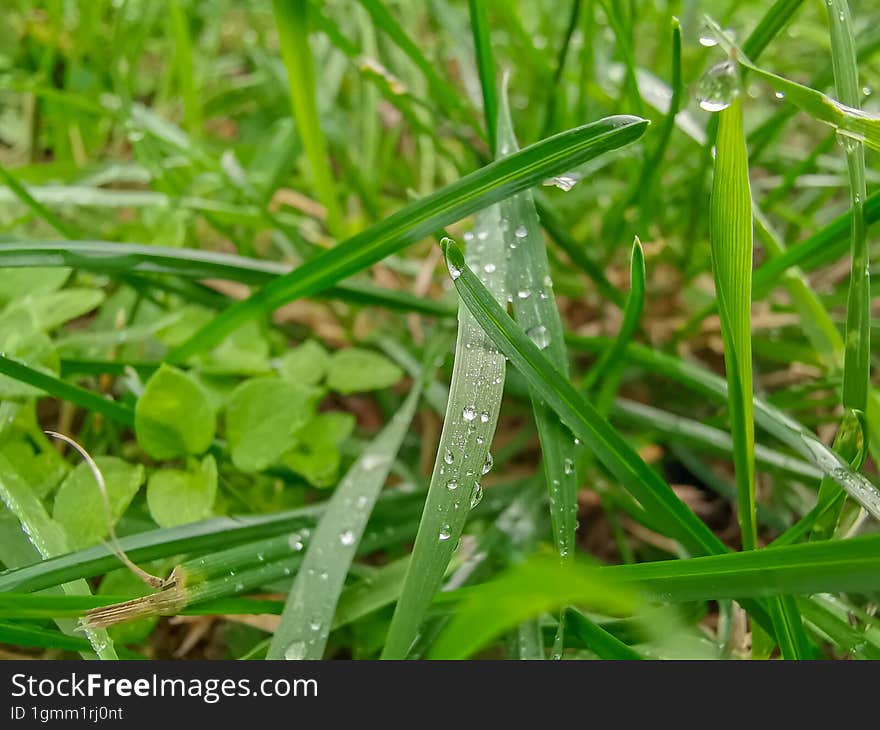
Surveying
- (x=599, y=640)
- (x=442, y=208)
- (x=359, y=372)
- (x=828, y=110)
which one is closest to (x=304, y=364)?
(x=359, y=372)

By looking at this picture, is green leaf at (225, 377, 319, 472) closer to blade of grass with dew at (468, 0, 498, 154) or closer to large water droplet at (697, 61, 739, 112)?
blade of grass with dew at (468, 0, 498, 154)

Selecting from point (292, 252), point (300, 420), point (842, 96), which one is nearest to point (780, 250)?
point (842, 96)

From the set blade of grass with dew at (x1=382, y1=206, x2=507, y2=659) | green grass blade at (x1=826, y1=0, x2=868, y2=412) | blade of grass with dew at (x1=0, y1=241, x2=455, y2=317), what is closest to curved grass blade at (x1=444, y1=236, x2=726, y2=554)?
blade of grass with dew at (x1=382, y1=206, x2=507, y2=659)

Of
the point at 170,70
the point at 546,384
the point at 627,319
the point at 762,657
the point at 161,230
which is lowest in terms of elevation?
the point at 762,657

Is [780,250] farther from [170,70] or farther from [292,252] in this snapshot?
[170,70]

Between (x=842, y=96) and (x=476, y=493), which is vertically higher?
(x=842, y=96)

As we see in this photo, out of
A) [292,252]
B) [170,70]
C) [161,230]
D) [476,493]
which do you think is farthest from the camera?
[170,70]
